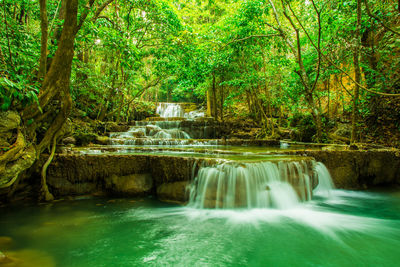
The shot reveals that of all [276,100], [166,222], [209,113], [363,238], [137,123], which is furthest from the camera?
[209,113]

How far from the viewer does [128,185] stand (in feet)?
16.6

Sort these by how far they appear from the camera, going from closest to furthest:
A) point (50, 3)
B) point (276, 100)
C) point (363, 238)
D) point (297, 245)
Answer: point (297, 245)
point (363, 238)
point (50, 3)
point (276, 100)

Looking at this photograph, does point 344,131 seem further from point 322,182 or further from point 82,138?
point 82,138

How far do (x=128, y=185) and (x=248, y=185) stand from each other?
9.39 ft

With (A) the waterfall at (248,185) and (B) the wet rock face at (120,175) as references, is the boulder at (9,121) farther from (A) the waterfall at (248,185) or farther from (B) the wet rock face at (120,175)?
(A) the waterfall at (248,185)

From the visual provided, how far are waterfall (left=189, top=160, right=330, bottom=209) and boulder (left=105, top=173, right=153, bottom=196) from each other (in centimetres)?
131

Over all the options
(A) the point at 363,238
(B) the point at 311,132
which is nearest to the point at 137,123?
(B) the point at 311,132

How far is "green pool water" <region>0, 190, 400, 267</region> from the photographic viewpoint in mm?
2670

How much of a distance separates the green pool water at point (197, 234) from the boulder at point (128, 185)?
312mm

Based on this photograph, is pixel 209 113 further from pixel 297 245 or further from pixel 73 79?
pixel 297 245

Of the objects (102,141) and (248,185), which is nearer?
(248,185)

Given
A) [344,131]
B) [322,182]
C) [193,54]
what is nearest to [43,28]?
[193,54]

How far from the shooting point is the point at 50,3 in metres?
5.98

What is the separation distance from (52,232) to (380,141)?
10.6m
